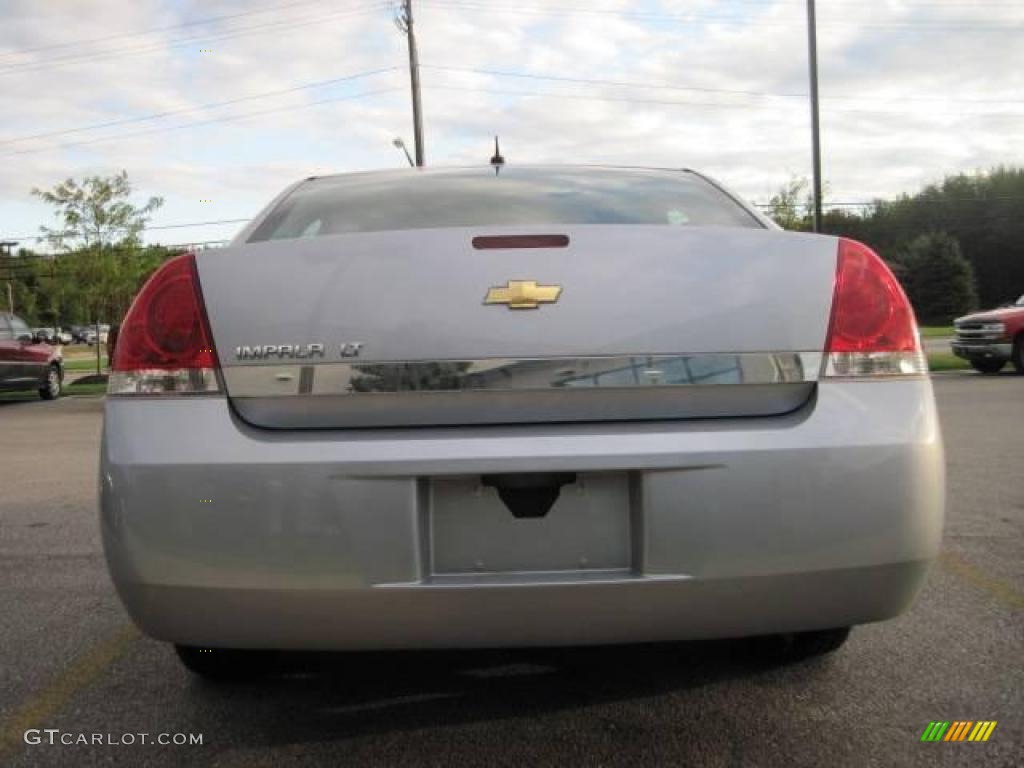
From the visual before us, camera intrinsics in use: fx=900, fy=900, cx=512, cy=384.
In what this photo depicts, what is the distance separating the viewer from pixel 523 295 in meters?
2.02

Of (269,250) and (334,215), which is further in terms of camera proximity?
(334,215)

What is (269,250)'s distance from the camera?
2.16 metres

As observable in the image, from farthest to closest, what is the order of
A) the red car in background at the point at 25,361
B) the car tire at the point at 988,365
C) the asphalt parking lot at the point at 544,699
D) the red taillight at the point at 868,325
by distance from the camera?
the car tire at the point at 988,365
the red car in background at the point at 25,361
the asphalt parking lot at the point at 544,699
the red taillight at the point at 868,325

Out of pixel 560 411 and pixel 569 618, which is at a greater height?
pixel 560 411

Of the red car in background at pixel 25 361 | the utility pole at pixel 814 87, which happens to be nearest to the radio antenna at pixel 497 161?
the red car in background at pixel 25 361

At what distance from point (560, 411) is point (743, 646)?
133 centimetres

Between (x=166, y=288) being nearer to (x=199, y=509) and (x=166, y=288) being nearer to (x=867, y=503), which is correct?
(x=199, y=509)

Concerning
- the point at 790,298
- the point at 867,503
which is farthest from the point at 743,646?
the point at 790,298

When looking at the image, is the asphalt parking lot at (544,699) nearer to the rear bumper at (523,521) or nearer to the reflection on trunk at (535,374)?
the rear bumper at (523,521)

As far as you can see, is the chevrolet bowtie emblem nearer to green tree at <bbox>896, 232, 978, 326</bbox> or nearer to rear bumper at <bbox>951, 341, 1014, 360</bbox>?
rear bumper at <bbox>951, 341, 1014, 360</bbox>

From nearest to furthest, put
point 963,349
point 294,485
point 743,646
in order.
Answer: point 294,485, point 743,646, point 963,349

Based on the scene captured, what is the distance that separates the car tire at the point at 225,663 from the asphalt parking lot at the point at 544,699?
50 mm

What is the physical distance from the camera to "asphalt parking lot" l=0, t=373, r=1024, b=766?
7.32 feet

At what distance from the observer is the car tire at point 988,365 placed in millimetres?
15421
